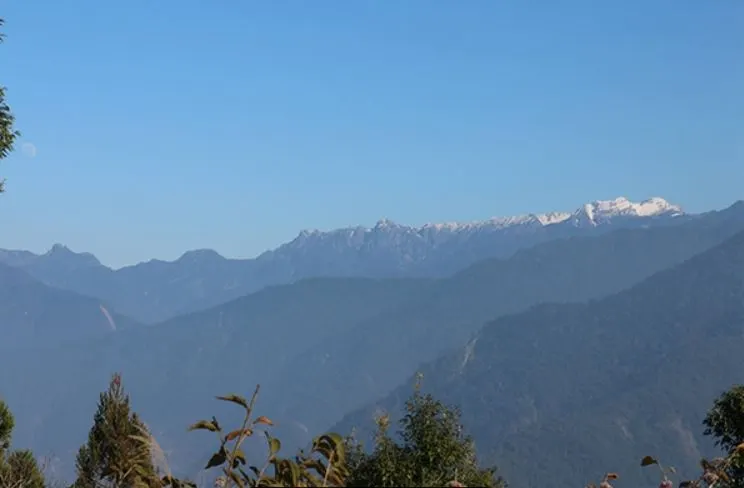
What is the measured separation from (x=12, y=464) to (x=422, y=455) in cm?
2138

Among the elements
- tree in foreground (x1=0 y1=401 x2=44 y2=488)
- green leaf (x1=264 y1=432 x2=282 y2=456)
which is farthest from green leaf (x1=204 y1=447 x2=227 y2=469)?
tree in foreground (x1=0 y1=401 x2=44 y2=488)

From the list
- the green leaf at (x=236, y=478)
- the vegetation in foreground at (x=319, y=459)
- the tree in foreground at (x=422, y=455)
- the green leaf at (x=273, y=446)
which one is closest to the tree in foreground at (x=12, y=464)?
the vegetation in foreground at (x=319, y=459)

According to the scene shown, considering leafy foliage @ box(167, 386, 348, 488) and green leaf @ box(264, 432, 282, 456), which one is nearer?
leafy foliage @ box(167, 386, 348, 488)

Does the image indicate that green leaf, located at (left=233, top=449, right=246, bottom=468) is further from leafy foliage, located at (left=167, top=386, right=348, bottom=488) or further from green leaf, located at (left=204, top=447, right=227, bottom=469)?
green leaf, located at (left=204, top=447, right=227, bottom=469)

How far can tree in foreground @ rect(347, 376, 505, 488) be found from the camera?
12.3 m

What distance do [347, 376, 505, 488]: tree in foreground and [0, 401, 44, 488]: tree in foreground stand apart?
522 inches

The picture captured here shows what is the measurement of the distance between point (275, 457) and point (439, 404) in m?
11.1

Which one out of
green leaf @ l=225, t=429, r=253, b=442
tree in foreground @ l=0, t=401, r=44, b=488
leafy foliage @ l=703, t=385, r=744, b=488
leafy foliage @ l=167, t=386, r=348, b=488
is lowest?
leafy foliage @ l=703, t=385, r=744, b=488

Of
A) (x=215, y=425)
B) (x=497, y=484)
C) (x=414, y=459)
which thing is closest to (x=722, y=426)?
(x=497, y=484)

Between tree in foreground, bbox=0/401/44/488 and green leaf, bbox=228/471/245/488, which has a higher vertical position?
tree in foreground, bbox=0/401/44/488

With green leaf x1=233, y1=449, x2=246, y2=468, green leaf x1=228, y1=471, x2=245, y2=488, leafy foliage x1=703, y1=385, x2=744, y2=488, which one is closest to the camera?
green leaf x1=228, y1=471, x2=245, y2=488

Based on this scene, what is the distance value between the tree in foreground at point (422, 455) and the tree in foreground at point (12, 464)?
1325cm

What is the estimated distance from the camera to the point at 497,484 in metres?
23.6

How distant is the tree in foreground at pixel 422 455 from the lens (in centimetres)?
1229
